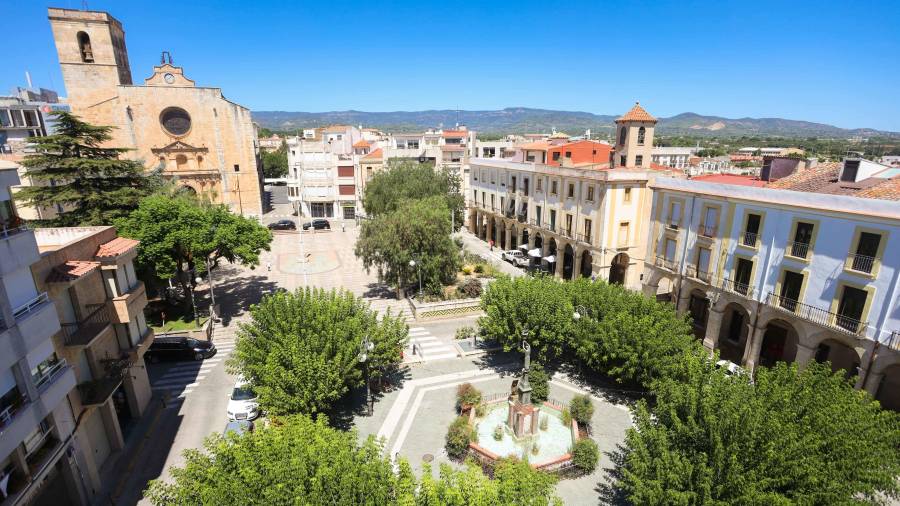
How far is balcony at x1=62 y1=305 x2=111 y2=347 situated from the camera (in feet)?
51.1

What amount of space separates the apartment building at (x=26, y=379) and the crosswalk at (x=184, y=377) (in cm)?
800

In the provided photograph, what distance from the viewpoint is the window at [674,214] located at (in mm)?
27825

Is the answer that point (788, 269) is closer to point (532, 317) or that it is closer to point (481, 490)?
point (532, 317)

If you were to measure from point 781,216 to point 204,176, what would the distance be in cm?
6303

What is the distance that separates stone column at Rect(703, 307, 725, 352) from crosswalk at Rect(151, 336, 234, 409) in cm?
2841

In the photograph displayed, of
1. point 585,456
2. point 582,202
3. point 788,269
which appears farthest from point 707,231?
point 585,456

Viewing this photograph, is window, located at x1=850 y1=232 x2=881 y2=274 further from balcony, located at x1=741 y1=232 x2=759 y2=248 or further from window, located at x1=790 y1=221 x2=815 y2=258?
balcony, located at x1=741 y1=232 x2=759 y2=248

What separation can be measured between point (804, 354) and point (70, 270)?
1210 inches

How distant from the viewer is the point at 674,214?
2822 cm

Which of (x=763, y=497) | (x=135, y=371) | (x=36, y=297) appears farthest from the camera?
(x=135, y=371)

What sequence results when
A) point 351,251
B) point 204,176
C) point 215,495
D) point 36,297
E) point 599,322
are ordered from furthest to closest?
1. point 204,176
2. point 351,251
3. point 599,322
4. point 36,297
5. point 215,495

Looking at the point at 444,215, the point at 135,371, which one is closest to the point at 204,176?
the point at 444,215

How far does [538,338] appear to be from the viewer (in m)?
22.4

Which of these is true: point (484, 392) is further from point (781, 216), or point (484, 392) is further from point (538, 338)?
point (781, 216)
